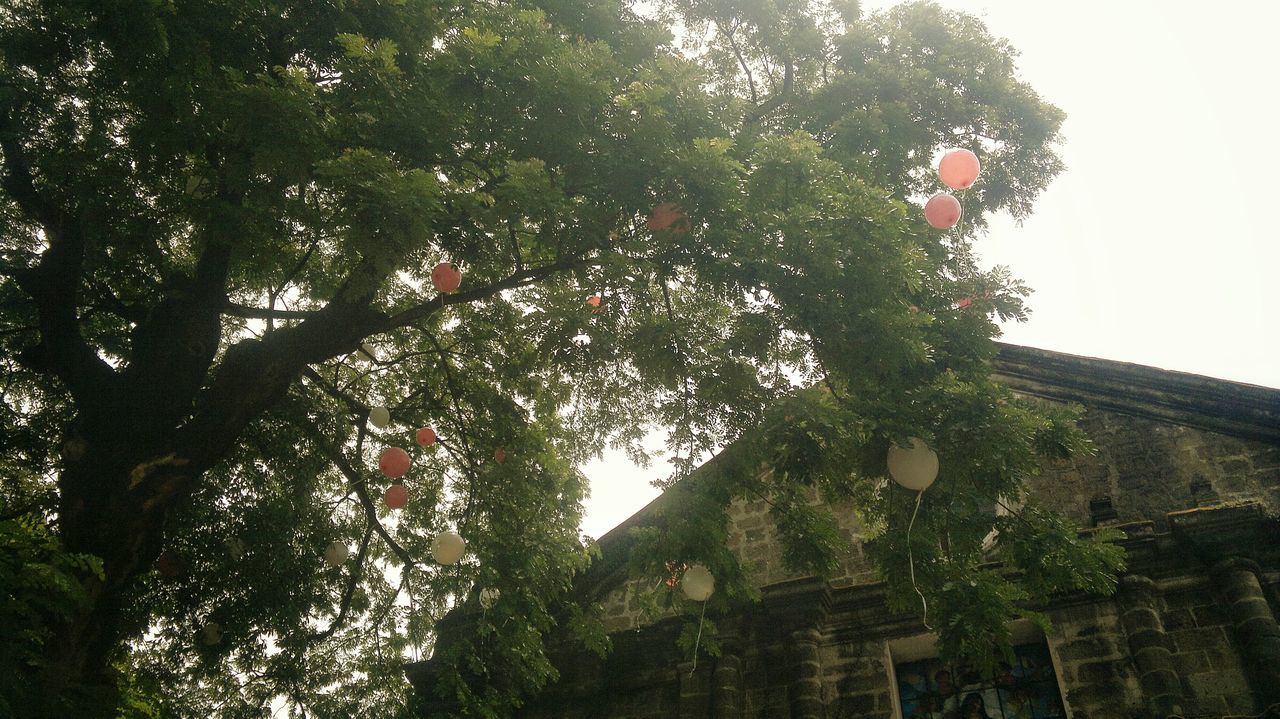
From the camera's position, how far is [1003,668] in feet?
23.8

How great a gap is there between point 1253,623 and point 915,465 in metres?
3.78

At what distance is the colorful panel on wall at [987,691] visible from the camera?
694 centimetres

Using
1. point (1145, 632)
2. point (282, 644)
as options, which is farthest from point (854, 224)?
point (282, 644)

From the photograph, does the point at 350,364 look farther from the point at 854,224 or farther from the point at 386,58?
the point at 854,224

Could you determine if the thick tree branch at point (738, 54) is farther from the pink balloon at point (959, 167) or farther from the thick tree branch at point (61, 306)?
the thick tree branch at point (61, 306)

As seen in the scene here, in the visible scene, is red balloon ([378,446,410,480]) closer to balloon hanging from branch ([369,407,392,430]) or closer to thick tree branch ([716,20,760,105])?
balloon hanging from branch ([369,407,392,430])

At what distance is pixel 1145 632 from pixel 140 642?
9317mm

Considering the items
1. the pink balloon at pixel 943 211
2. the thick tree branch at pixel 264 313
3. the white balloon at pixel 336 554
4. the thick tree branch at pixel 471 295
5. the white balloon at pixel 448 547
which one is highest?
the thick tree branch at pixel 264 313

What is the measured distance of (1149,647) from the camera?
21.5 feet

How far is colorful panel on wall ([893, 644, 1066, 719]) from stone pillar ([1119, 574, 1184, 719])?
704 millimetres

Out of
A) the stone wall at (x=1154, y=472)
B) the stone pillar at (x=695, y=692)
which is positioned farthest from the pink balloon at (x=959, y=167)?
the stone pillar at (x=695, y=692)

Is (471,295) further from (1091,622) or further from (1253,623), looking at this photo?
(1253,623)

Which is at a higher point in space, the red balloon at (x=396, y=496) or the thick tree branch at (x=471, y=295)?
the thick tree branch at (x=471, y=295)

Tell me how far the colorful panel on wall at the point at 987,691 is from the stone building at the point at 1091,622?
1 cm
